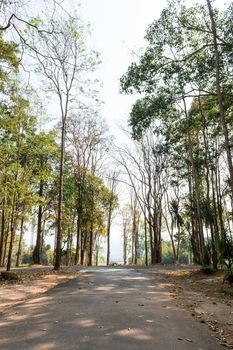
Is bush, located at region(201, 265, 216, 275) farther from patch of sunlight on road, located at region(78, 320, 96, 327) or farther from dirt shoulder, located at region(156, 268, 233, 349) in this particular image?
patch of sunlight on road, located at region(78, 320, 96, 327)

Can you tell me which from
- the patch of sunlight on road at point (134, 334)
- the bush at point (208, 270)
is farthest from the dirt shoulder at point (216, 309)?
the bush at point (208, 270)

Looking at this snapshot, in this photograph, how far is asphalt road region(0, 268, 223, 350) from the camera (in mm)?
4121

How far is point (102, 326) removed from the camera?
491cm

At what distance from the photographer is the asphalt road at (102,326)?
162 inches

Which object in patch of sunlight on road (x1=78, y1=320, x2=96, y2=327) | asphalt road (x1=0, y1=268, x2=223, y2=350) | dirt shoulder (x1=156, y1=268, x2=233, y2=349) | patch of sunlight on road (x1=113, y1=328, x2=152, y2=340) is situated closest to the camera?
asphalt road (x1=0, y1=268, x2=223, y2=350)

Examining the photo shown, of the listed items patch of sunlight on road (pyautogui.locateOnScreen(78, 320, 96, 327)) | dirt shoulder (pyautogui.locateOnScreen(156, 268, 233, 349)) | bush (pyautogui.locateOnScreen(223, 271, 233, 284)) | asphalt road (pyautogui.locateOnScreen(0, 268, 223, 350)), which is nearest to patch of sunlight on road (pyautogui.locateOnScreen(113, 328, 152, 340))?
asphalt road (pyautogui.locateOnScreen(0, 268, 223, 350))

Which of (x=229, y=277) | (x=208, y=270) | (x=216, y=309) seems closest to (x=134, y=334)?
(x=216, y=309)

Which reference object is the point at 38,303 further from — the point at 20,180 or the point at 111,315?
the point at 20,180

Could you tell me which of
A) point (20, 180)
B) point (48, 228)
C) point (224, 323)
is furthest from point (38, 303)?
point (48, 228)

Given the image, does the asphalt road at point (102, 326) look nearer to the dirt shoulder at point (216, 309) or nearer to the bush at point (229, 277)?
the dirt shoulder at point (216, 309)

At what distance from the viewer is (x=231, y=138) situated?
19.9 meters

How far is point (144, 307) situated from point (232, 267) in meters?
6.78

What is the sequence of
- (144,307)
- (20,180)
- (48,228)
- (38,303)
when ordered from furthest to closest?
(48,228)
(20,180)
(38,303)
(144,307)

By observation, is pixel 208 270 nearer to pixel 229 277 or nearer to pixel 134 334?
pixel 229 277
